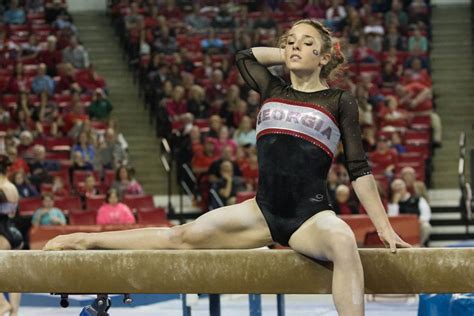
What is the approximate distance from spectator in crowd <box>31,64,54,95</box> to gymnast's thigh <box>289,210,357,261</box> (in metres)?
12.1

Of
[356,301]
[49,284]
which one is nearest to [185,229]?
[49,284]

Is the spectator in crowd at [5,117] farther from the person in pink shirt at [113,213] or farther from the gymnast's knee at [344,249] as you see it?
the gymnast's knee at [344,249]

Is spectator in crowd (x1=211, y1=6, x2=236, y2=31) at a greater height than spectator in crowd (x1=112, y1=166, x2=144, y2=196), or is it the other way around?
spectator in crowd (x1=211, y1=6, x2=236, y2=31)

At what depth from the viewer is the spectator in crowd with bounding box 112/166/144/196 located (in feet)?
47.1

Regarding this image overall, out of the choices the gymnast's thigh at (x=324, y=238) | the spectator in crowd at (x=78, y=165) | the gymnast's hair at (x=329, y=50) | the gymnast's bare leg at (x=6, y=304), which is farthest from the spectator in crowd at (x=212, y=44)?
the gymnast's thigh at (x=324, y=238)

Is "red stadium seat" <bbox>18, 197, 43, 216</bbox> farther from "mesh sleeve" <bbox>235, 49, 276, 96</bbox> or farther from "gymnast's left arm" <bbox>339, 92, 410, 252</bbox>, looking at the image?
"gymnast's left arm" <bbox>339, 92, 410, 252</bbox>

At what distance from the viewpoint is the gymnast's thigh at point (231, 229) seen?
545cm

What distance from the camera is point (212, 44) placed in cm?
1825

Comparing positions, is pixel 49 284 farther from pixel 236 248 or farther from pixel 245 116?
pixel 245 116

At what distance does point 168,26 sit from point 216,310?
1272cm

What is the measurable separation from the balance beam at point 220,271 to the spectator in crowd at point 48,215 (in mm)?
7621

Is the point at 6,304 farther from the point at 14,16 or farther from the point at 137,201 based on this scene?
the point at 14,16

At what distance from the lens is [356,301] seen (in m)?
4.93

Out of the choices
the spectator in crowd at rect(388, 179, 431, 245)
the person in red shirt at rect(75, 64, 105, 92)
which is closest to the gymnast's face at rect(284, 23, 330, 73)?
the spectator in crowd at rect(388, 179, 431, 245)
